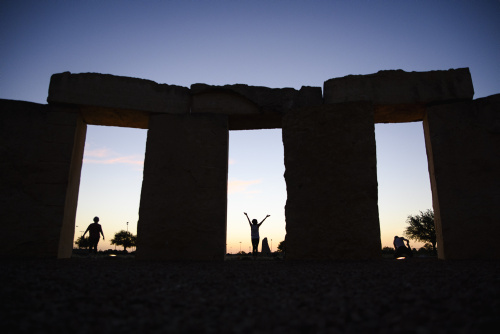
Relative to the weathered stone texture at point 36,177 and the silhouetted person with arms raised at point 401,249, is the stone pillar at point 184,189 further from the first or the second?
the silhouetted person with arms raised at point 401,249

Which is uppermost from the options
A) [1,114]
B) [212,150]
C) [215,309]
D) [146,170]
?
[1,114]

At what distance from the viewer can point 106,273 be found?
3.16 m

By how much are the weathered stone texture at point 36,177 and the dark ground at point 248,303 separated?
2442mm

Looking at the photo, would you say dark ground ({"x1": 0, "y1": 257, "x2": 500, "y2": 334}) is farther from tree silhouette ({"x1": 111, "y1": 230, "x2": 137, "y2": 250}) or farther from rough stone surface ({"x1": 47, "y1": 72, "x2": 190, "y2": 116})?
tree silhouette ({"x1": 111, "y1": 230, "x2": 137, "y2": 250})

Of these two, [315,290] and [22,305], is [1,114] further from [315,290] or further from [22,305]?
[315,290]

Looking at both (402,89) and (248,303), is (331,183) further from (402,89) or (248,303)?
(248,303)

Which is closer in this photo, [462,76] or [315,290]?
[315,290]

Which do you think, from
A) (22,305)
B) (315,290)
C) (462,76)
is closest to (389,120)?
(462,76)

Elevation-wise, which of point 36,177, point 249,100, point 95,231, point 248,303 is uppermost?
point 249,100

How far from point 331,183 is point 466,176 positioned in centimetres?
217

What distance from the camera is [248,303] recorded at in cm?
201

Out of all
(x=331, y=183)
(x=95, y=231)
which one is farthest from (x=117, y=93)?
(x=331, y=183)

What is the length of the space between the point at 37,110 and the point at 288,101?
4.55 metres

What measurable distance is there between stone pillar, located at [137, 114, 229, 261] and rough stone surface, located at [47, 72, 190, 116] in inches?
11.8
